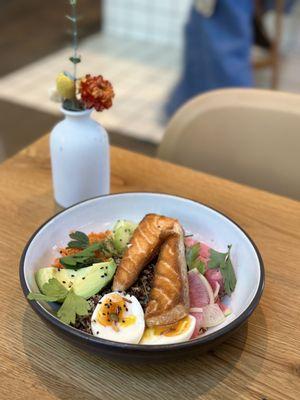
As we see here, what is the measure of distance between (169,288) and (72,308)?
132 millimetres

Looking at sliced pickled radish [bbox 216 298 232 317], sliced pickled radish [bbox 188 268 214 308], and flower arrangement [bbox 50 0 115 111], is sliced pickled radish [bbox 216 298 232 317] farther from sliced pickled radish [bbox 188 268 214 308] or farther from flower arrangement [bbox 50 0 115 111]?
flower arrangement [bbox 50 0 115 111]

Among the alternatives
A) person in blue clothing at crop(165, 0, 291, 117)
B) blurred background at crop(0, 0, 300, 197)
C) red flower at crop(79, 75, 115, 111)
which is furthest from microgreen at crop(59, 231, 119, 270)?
person in blue clothing at crop(165, 0, 291, 117)

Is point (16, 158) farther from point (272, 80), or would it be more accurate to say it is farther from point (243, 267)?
point (272, 80)

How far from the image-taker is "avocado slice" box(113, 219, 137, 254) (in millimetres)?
793

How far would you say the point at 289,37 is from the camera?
114 inches

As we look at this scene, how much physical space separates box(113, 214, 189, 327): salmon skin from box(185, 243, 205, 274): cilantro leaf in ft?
0.06

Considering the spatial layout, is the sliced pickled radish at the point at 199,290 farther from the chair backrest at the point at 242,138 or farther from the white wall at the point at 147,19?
the white wall at the point at 147,19

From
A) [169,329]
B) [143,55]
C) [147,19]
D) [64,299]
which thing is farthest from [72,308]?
[147,19]

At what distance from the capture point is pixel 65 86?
33.4 inches

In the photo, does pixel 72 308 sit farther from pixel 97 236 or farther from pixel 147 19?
pixel 147 19

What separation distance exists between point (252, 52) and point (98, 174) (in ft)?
6.31

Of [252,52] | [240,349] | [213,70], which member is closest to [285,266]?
[240,349]

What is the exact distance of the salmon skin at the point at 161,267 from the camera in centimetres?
65

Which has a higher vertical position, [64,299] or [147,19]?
[64,299]
